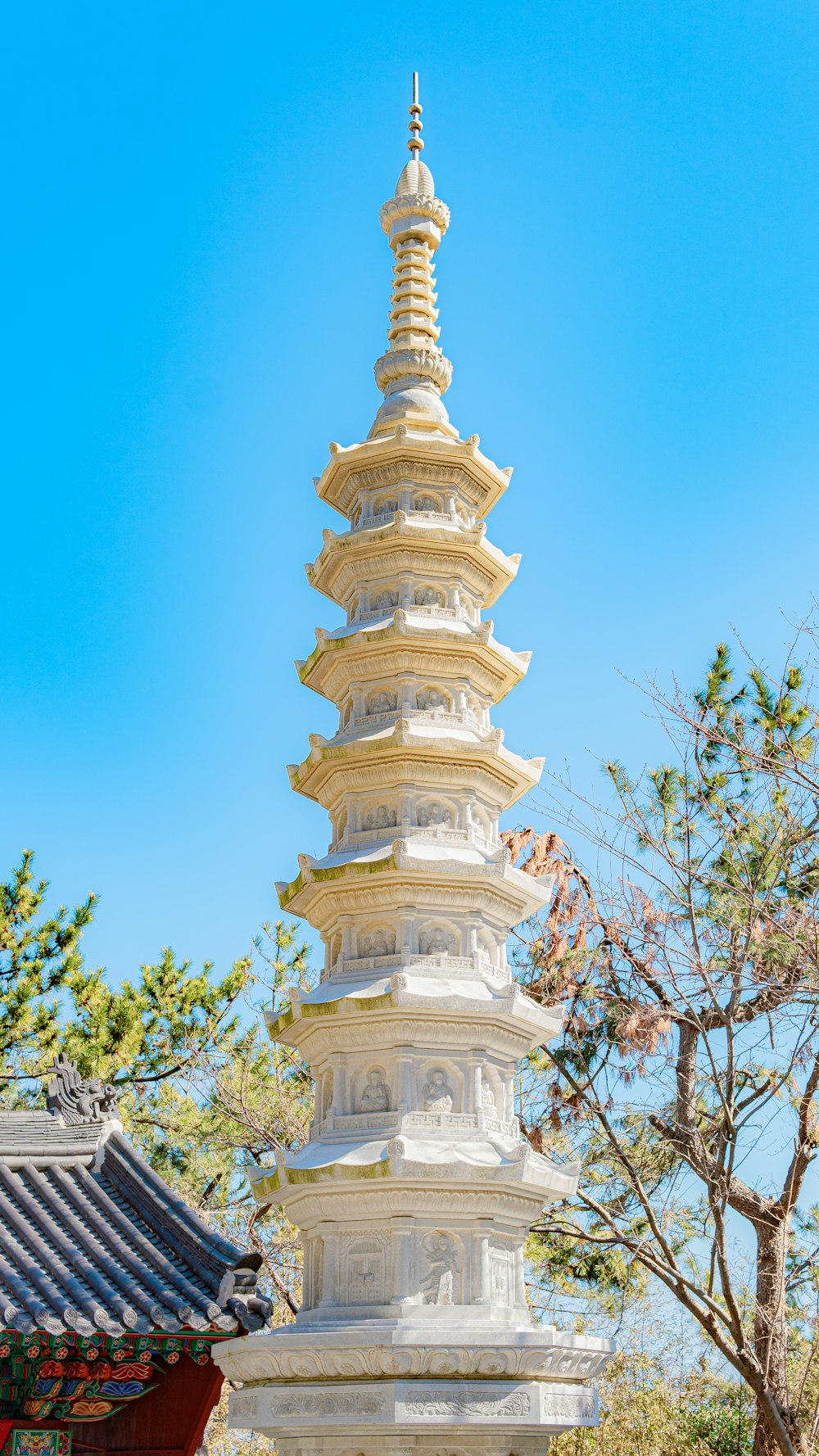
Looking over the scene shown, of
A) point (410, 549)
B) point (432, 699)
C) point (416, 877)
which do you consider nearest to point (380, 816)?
point (416, 877)

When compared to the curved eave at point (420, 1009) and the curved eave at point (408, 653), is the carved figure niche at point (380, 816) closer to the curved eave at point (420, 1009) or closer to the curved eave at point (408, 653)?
the curved eave at point (408, 653)

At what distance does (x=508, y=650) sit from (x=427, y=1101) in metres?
4.92

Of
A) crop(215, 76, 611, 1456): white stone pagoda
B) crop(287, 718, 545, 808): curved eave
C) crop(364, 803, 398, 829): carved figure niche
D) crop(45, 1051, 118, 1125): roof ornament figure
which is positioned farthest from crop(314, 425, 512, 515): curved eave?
crop(45, 1051, 118, 1125): roof ornament figure

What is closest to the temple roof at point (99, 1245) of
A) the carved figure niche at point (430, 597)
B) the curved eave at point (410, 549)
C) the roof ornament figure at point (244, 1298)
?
the roof ornament figure at point (244, 1298)

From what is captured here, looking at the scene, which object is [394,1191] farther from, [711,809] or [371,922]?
[711,809]

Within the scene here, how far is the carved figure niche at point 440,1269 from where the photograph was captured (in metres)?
10.0

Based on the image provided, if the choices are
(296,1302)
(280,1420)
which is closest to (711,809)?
(280,1420)

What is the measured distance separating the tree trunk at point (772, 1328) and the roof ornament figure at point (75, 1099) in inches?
275

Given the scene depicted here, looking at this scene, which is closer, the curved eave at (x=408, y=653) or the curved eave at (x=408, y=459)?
the curved eave at (x=408, y=653)

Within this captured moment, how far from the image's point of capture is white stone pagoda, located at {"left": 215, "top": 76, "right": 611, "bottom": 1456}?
9531 millimetres

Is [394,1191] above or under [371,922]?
under

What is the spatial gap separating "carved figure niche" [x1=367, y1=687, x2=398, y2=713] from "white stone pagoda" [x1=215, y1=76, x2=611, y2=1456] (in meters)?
0.03

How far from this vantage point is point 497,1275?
10.4 meters

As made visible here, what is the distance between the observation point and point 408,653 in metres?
12.9
